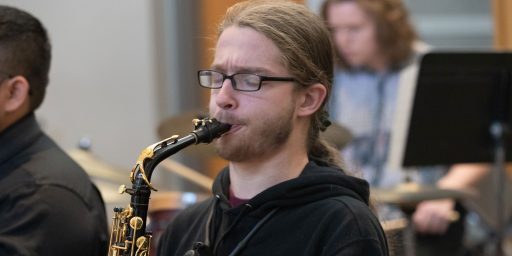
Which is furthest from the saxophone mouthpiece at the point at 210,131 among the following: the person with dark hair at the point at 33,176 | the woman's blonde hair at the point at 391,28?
the woman's blonde hair at the point at 391,28

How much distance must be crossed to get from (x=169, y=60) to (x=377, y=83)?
1.65 m

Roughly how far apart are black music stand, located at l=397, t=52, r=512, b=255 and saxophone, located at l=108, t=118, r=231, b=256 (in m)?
1.84

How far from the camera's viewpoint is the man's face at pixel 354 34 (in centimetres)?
452

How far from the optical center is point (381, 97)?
14.6 ft

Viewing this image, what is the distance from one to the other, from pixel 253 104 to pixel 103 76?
365 centimetres

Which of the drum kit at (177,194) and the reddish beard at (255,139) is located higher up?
the reddish beard at (255,139)

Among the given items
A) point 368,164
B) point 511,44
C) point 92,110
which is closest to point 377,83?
point 368,164

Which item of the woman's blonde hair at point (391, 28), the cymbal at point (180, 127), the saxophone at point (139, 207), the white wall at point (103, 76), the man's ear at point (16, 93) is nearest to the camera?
the saxophone at point (139, 207)

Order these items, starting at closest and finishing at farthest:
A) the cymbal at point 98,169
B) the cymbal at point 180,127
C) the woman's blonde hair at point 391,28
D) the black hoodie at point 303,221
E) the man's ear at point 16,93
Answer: the black hoodie at point 303,221, the man's ear at point 16,93, the cymbal at point 98,169, the cymbal at point 180,127, the woman's blonde hair at point 391,28

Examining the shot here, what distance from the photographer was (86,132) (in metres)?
5.63

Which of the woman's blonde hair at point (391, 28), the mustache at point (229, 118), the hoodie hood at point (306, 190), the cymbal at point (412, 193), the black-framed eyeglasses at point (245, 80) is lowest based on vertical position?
the cymbal at point (412, 193)

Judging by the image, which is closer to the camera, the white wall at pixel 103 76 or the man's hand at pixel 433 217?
the man's hand at pixel 433 217

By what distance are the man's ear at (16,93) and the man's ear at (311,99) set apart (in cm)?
98

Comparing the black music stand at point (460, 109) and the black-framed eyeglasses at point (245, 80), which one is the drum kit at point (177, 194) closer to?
the black music stand at point (460, 109)
